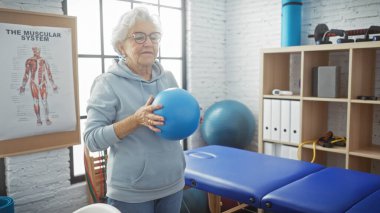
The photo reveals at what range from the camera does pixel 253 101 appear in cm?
388

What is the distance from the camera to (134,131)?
129cm

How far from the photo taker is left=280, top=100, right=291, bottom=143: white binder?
120 inches

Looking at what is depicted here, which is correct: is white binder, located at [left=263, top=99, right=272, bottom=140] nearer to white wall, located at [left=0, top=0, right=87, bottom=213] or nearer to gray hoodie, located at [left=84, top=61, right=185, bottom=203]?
white wall, located at [left=0, top=0, right=87, bottom=213]

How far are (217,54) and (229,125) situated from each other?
1.11 meters

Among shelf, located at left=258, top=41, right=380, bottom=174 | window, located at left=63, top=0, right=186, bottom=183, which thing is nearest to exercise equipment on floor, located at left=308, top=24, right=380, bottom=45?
shelf, located at left=258, top=41, right=380, bottom=174

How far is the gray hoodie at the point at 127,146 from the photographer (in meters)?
1.26

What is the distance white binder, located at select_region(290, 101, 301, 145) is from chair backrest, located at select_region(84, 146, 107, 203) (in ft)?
5.54

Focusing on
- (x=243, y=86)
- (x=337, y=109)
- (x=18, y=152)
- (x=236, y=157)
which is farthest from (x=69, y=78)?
(x=337, y=109)

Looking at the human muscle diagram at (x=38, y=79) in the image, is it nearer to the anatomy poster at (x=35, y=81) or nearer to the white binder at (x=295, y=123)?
the anatomy poster at (x=35, y=81)

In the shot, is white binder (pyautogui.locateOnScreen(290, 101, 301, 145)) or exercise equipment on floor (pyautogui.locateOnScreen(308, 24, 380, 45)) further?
white binder (pyautogui.locateOnScreen(290, 101, 301, 145))

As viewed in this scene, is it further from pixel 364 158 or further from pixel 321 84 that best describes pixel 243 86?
pixel 364 158

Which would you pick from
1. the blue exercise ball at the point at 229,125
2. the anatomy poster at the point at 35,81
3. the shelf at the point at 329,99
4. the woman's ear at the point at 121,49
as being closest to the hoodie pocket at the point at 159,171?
the woman's ear at the point at 121,49

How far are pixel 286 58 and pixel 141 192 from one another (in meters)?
2.54

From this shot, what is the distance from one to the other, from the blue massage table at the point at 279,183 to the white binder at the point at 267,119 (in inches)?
30.6
